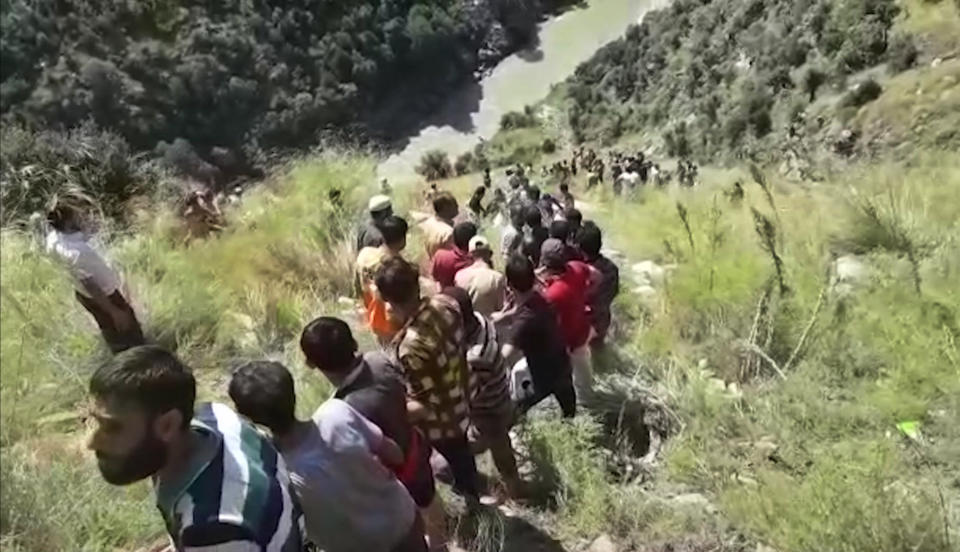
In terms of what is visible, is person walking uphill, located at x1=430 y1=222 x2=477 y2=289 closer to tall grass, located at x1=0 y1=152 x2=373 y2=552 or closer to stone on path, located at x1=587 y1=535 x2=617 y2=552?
tall grass, located at x1=0 y1=152 x2=373 y2=552

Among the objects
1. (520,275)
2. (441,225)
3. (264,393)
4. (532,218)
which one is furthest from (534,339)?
(264,393)

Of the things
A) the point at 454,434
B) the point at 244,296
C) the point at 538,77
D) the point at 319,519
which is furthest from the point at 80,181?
the point at 538,77

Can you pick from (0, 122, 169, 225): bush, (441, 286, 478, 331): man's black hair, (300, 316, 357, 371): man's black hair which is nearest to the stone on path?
(441, 286, 478, 331): man's black hair

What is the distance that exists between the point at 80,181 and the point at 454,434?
6.26 meters

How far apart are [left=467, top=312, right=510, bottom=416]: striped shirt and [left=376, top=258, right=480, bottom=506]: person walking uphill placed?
31 cm

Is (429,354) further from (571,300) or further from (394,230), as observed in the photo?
(571,300)

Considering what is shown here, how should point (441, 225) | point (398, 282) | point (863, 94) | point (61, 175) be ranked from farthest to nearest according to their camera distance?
point (863, 94), point (61, 175), point (441, 225), point (398, 282)

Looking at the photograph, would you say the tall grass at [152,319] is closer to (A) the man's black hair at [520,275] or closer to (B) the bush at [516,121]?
(A) the man's black hair at [520,275]

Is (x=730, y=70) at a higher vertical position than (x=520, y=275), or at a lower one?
lower

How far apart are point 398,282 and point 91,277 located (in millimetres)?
2185

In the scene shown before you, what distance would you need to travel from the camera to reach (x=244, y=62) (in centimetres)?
4906

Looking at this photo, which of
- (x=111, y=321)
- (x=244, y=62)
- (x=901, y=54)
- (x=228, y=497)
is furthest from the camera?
(x=244, y=62)

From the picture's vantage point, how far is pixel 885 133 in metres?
20.8

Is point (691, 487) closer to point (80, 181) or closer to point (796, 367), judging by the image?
point (796, 367)
